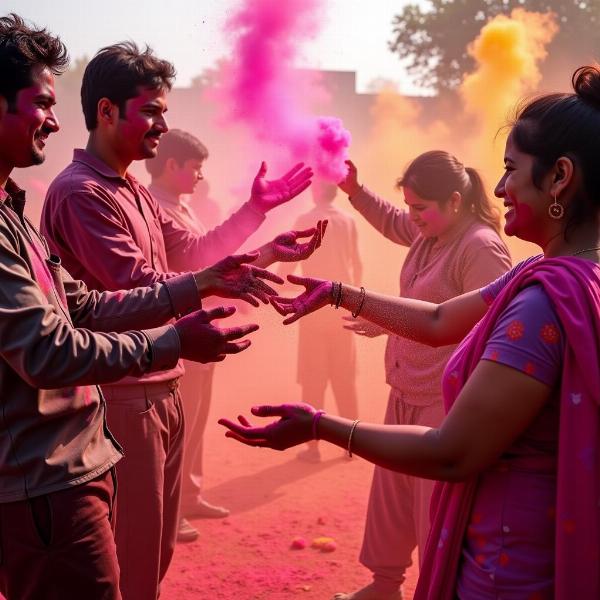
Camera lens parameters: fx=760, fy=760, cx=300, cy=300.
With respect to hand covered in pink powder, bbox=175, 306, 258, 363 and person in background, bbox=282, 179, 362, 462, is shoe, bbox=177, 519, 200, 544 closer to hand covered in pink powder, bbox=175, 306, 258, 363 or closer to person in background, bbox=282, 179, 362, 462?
person in background, bbox=282, 179, 362, 462

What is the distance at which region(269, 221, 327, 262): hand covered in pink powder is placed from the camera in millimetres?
3824

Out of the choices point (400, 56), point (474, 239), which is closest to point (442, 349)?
point (474, 239)

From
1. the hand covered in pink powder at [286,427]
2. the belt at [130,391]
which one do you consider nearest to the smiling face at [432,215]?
the belt at [130,391]

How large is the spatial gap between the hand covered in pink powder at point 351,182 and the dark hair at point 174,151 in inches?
64.3

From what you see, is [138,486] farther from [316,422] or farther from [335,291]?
[316,422]

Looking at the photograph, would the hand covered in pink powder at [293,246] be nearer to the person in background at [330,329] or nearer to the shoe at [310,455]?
the shoe at [310,455]

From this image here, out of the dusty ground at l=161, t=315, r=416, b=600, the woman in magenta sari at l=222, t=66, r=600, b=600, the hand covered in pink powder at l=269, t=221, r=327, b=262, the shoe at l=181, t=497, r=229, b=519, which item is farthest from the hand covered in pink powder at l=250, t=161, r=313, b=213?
the shoe at l=181, t=497, r=229, b=519

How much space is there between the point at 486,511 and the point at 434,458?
26cm

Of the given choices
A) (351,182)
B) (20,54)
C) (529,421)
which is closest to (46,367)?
(20,54)

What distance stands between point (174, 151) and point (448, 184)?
287 centimetres

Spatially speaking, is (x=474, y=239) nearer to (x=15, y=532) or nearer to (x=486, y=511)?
(x=486, y=511)

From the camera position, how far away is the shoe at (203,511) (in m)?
6.16

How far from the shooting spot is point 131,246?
3504 millimetres

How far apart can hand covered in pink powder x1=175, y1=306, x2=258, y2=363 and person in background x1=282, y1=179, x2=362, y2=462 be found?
5.67 metres
